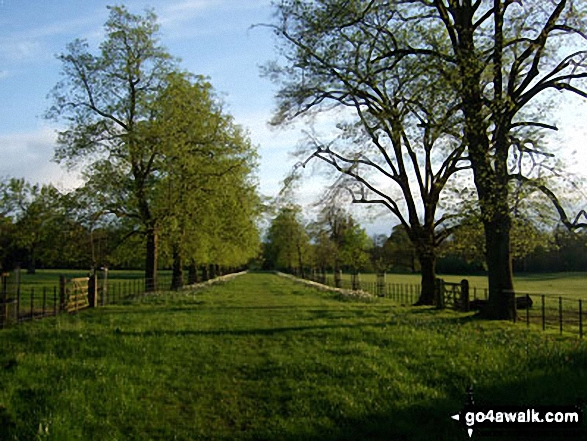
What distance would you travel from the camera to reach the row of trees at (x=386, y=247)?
21516 mm

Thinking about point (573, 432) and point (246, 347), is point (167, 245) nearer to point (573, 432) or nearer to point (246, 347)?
point (246, 347)

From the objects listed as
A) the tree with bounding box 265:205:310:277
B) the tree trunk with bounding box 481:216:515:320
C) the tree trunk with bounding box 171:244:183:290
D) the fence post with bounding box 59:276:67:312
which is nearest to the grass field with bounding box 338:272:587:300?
the tree trunk with bounding box 481:216:515:320

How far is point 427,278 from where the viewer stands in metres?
26.8

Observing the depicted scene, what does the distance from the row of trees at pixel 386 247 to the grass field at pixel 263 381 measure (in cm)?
929

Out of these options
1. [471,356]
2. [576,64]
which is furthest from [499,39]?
[471,356]

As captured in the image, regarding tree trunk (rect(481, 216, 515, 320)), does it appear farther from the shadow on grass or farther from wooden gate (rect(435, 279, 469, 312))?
the shadow on grass

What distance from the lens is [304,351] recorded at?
11320 mm

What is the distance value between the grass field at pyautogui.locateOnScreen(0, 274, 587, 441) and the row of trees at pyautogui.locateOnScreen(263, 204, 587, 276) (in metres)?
9.29

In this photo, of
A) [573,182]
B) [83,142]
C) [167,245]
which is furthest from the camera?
[167,245]

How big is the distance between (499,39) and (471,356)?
40.3 feet

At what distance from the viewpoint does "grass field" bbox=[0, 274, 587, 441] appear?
640 centimetres

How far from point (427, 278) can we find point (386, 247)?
82309mm

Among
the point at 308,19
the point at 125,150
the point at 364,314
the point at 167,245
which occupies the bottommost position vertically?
the point at 364,314

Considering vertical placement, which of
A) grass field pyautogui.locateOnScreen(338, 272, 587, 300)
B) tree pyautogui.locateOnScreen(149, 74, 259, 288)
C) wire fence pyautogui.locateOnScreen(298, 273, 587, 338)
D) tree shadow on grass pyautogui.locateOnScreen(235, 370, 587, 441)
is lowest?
grass field pyautogui.locateOnScreen(338, 272, 587, 300)
